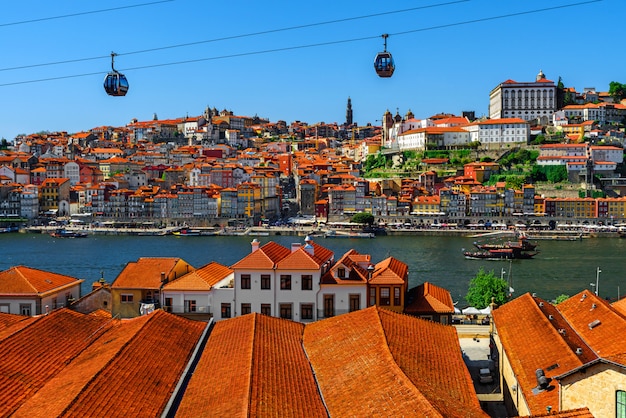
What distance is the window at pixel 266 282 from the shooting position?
1084 centimetres

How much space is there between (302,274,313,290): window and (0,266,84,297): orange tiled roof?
4.52 meters

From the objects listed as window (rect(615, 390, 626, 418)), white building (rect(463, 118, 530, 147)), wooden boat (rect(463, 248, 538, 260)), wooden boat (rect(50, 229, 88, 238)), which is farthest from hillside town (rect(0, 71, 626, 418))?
white building (rect(463, 118, 530, 147))

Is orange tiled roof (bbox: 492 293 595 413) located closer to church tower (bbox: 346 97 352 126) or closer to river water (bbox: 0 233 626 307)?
river water (bbox: 0 233 626 307)

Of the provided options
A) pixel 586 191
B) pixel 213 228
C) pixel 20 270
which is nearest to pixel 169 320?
pixel 20 270

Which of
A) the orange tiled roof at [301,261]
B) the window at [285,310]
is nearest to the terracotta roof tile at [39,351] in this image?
the window at [285,310]

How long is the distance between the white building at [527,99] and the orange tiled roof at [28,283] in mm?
57775

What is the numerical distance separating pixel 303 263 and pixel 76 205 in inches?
1946

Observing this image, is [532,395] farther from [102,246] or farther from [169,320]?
[102,246]

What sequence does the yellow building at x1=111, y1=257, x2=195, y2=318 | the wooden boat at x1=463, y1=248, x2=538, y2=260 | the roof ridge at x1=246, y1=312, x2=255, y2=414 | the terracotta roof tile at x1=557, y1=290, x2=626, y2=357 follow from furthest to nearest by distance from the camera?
the wooden boat at x1=463, y1=248, x2=538, y2=260 < the yellow building at x1=111, y1=257, x2=195, y2=318 < the terracotta roof tile at x1=557, y1=290, x2=626, y2=357 < the roof ridge at x1=246, y1=312, x2=255, y2=414

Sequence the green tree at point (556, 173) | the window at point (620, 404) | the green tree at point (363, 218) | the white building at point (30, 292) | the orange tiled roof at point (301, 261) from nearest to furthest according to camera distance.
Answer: the window at point (620, 404), the orange tiled roof at point (301, 261), the white building at point (30, 292), the green tree at point (363, 218), the green tree at point (556, 173)

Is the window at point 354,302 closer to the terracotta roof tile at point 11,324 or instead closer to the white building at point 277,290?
the white building at point 277,290

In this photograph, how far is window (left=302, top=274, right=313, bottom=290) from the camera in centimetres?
1082

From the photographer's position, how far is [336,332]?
866 centimetres

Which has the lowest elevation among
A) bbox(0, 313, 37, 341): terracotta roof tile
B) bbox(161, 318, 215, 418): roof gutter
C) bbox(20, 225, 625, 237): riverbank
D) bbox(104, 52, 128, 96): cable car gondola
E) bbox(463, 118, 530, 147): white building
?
bbox(20, 225, 625, 237): riverbank
